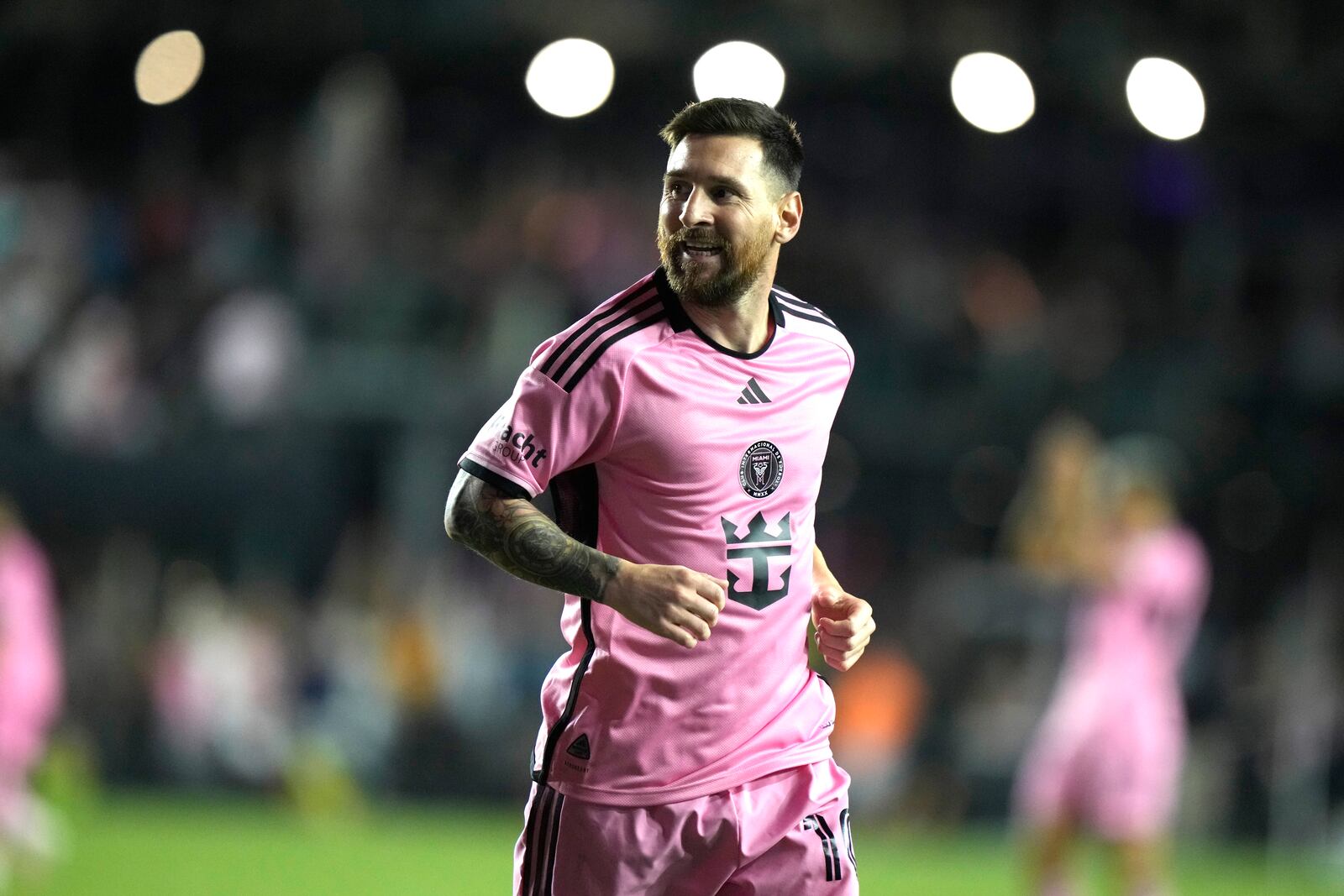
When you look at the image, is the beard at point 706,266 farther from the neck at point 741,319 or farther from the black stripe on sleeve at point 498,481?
the black stripe on sleeve at point 498,481

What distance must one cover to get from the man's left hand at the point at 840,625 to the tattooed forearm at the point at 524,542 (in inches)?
26.6

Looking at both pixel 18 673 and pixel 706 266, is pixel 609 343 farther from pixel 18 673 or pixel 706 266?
pixel 18 673

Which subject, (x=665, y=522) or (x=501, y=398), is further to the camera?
(x=501, y=398)

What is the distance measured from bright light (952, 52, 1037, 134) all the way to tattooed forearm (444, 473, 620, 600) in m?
9.62

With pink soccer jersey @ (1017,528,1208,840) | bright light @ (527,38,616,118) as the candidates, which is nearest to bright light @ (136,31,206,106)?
bright light @ (527,38,616,118)

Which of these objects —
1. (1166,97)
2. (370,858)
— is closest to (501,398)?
(370,858)

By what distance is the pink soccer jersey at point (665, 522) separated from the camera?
4.22 meters

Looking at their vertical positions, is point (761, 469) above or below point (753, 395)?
below

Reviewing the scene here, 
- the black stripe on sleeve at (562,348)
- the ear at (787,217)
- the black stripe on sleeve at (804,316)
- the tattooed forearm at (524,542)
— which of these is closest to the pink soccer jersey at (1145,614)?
the black stripe on sleeve at (804,316)

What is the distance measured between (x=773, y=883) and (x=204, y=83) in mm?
15270

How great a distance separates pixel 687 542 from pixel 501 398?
1211 cm

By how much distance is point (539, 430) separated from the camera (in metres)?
4.18

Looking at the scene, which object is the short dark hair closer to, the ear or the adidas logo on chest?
the ear

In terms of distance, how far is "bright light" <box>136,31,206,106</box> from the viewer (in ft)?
55.3
